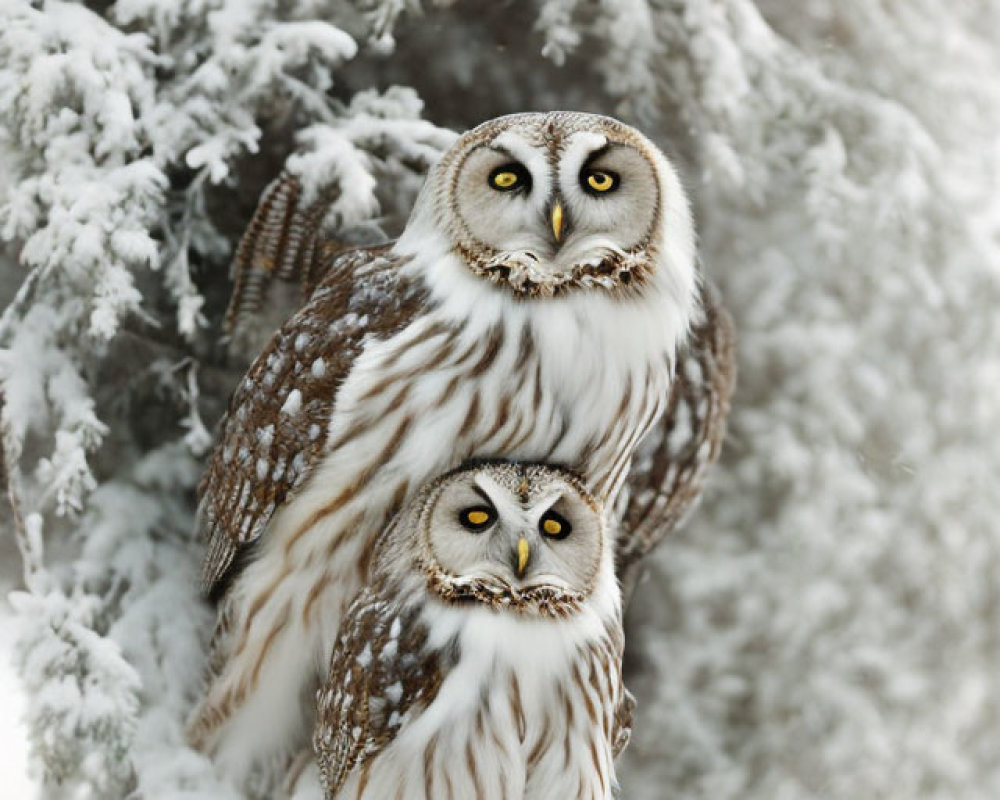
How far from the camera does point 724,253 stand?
118 inches

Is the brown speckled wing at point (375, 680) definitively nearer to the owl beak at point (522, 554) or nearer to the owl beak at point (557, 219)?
the owl beak at point (522, 554)

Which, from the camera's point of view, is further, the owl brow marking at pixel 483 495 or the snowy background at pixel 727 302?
the snowy background at pixel 727 302

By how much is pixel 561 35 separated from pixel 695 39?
280mm

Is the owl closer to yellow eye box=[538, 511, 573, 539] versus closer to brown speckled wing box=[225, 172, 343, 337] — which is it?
yellow eye box=[538, 511, 573, 539]

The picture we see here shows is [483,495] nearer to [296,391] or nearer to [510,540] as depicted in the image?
[510,540]

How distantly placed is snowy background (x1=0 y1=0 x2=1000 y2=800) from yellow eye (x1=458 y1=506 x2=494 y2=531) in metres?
0.63

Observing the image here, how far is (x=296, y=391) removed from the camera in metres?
1.86

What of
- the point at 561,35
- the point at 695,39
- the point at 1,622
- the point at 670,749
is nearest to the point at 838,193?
the point at 695,39

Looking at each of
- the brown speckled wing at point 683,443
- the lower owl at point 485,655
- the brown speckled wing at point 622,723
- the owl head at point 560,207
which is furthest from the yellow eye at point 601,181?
the brown speckled wing at point 622,723

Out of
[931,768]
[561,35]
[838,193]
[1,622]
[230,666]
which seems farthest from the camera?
[931,768]

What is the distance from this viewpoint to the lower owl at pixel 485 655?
63.9 inches

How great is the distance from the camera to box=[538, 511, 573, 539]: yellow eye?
1.65m

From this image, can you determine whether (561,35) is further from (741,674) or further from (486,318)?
(741,674)

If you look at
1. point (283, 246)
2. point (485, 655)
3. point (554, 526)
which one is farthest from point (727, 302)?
point (485, 655)
